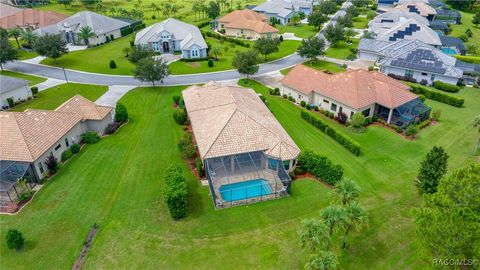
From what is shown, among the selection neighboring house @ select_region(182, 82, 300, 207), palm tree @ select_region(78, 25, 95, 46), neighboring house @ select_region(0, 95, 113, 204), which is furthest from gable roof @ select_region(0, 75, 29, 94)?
neighboring house @ select_region(182, 82, 300, 207)

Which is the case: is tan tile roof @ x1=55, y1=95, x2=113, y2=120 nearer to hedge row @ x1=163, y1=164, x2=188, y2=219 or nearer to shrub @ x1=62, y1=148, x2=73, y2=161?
shrub @ x1=62, y1=148, x2=73, y2=161

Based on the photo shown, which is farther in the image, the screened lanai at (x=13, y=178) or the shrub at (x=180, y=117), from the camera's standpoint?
the shrub at (x=180, y=117)

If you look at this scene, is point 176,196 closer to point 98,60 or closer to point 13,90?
point 13,90

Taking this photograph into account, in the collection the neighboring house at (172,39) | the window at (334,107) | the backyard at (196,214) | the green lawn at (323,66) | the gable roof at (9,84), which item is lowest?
the backyard at (196,214)

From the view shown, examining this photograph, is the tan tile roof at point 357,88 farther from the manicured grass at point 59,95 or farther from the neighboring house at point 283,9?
the neighboring house at point 283,9

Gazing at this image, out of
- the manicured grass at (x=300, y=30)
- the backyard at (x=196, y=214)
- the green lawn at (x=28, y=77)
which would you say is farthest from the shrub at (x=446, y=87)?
the green lawn at (x=28, y=77)

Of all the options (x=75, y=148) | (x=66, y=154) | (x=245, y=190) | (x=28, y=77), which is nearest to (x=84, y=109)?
(x=75, y=148)
